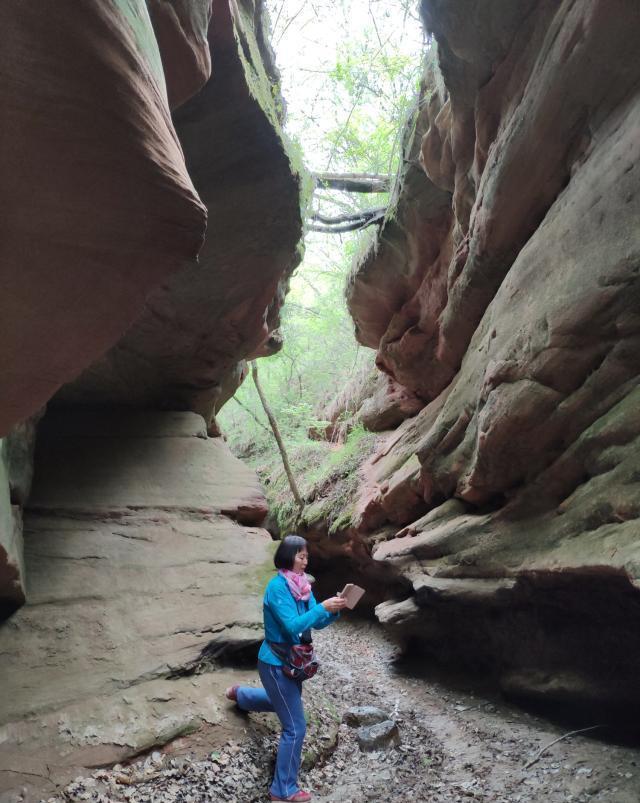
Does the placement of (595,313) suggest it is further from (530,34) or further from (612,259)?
(530,34)

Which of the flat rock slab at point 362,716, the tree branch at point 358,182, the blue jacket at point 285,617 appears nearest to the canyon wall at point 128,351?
the blue jacket at point 285,617

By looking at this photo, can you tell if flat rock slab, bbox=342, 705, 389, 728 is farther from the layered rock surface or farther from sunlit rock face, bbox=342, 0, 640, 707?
sunlit rock face, bbox=342, 0, 640, 707

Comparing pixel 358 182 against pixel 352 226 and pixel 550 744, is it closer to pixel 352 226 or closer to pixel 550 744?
pixel 352 226

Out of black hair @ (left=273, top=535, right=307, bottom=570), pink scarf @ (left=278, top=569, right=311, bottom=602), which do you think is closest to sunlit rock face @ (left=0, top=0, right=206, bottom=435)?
black hair @ (left=273, top=535, right=307, bottom=570)

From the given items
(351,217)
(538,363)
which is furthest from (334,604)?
(351,217)

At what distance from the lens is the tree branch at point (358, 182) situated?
10883 mm

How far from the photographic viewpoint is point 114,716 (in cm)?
399

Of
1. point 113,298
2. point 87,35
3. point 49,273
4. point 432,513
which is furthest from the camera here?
point 432,513

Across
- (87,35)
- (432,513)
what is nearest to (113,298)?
(87,35)

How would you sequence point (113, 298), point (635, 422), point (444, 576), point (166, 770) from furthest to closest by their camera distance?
point (444, 576)
point (635, 422)
point (166, 770)
point (113, 298)

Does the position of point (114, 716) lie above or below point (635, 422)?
below

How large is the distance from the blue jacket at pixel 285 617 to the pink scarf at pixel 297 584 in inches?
1.3

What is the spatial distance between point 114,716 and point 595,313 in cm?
519

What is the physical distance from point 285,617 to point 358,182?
9.85 metres
